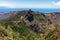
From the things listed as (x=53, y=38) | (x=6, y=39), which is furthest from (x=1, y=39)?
(x=53, y=38)

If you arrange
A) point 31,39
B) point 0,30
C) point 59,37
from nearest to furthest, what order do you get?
1. point 59,37
2. point 31,39
3. point 0,30

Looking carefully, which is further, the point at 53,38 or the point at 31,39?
the point at 31,39

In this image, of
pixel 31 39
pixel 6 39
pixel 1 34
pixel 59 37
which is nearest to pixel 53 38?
pixel 59 37

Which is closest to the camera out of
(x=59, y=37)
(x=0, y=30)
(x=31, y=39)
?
(x=59, y=37)

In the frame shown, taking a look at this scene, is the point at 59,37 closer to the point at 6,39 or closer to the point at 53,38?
the point at 53,38

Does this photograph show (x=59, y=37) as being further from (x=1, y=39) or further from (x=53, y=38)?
(x=1, y=39)

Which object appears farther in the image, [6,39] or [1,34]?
[1,34]

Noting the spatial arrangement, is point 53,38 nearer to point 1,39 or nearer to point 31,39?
point 31,39
